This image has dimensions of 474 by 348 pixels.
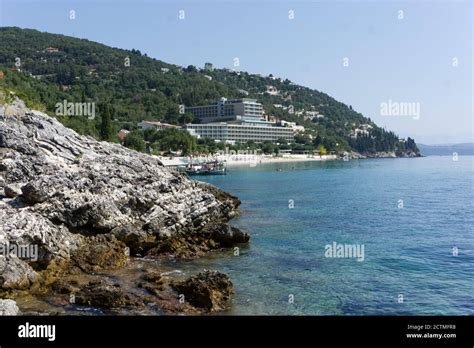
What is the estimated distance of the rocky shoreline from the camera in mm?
16281

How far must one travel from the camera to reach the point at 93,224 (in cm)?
2239

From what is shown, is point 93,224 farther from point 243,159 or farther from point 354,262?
point 243,159

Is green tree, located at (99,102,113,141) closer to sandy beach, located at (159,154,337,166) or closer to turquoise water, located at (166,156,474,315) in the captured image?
sandy beach, located at (159,154,337,166)

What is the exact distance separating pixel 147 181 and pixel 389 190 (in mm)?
43586

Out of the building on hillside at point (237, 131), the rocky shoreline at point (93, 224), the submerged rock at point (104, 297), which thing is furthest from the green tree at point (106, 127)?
the building on hillside at point (237, 131)

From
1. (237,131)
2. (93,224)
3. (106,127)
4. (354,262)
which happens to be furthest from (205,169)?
(237,131)

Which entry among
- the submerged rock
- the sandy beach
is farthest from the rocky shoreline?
the sandy beach

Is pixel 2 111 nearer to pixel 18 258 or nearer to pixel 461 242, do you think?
pixel 18 258

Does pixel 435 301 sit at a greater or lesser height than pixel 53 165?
lesser

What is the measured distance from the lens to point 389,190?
62.9 metres

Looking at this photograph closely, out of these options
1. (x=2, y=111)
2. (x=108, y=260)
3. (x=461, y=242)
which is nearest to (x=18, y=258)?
(x=108, y=260)

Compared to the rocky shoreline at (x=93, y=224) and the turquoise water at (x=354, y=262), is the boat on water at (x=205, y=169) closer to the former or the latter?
the turquoise water at (x=354, y=262)
